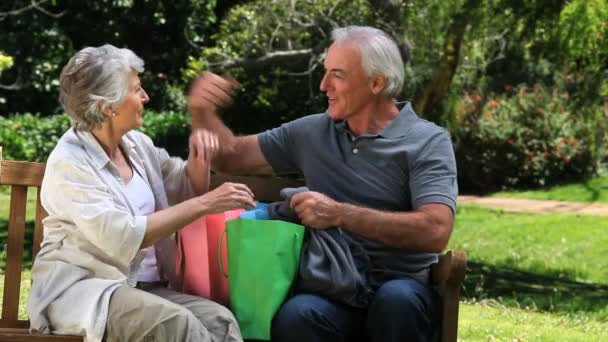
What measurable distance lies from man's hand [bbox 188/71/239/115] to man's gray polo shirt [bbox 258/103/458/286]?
1.00 feet

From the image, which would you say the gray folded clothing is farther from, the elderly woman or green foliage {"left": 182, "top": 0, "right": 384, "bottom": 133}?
green foliage {"left": 182, "top": 0, "right": 384, "bottom": 133}

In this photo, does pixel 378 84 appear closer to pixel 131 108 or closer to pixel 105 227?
pixel 131 108

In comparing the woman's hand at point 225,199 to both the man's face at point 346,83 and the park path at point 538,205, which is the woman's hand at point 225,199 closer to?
the man's face at point 346,83

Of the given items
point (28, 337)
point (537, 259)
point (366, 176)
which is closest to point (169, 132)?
point (537, 259)

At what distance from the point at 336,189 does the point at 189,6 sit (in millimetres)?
→ 16135

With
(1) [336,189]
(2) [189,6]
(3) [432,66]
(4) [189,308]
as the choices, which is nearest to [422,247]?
(1) [336,189]

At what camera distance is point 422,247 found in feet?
11.4

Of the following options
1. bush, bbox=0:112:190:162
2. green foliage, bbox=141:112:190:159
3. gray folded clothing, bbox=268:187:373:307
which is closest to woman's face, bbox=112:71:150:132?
gray folded clothing, bbox=268:187:373:307

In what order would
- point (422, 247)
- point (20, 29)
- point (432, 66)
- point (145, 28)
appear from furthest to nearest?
point (145, 28) → point (20, 29) → point (432, 66) → point (422, 247)

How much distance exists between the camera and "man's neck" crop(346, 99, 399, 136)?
377 cm

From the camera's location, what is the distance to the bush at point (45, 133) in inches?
622

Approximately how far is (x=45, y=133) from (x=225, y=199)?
13.6 m

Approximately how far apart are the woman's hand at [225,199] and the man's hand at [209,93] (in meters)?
0.57

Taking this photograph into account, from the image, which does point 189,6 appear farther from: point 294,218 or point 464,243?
point 294,218
